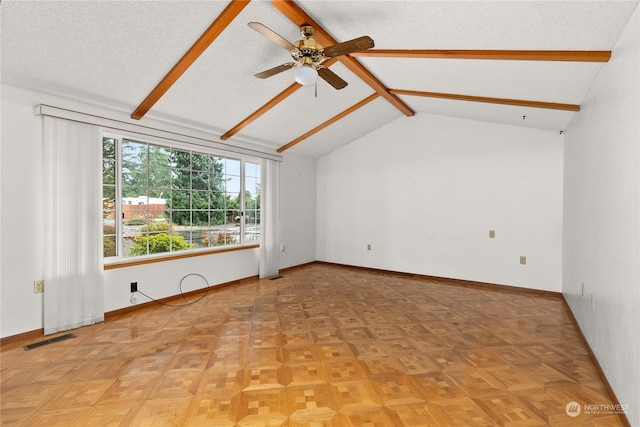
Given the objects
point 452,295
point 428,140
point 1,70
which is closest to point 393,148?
point 428,140

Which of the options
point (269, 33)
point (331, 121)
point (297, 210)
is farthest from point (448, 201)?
point (269, 33)

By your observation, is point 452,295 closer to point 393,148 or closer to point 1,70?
point 393,148

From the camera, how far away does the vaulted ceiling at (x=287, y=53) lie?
212cm

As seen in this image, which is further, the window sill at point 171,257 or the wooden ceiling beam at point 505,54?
the window sill at point 171,257

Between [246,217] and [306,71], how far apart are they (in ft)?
11.0

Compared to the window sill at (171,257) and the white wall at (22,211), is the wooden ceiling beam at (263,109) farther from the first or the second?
the window sill at (171,257)

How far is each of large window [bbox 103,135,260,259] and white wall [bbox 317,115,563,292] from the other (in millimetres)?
2103

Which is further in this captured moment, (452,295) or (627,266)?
(452,295)

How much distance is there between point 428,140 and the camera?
5379 millimetres

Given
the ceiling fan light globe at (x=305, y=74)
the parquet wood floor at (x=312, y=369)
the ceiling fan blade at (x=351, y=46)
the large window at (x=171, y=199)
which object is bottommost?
the parquet wood floor at (x=312, y=369)

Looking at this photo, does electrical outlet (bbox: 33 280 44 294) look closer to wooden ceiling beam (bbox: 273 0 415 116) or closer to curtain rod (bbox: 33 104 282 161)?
curtain rod (bbox: 33 104 282 161)

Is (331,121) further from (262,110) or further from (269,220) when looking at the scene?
(269,220)

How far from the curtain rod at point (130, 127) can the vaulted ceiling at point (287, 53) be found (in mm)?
155

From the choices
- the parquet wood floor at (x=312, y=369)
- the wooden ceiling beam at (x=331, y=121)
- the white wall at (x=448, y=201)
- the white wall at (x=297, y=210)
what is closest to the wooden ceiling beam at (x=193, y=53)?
the parquet wood floor at (x=312, y=369)
